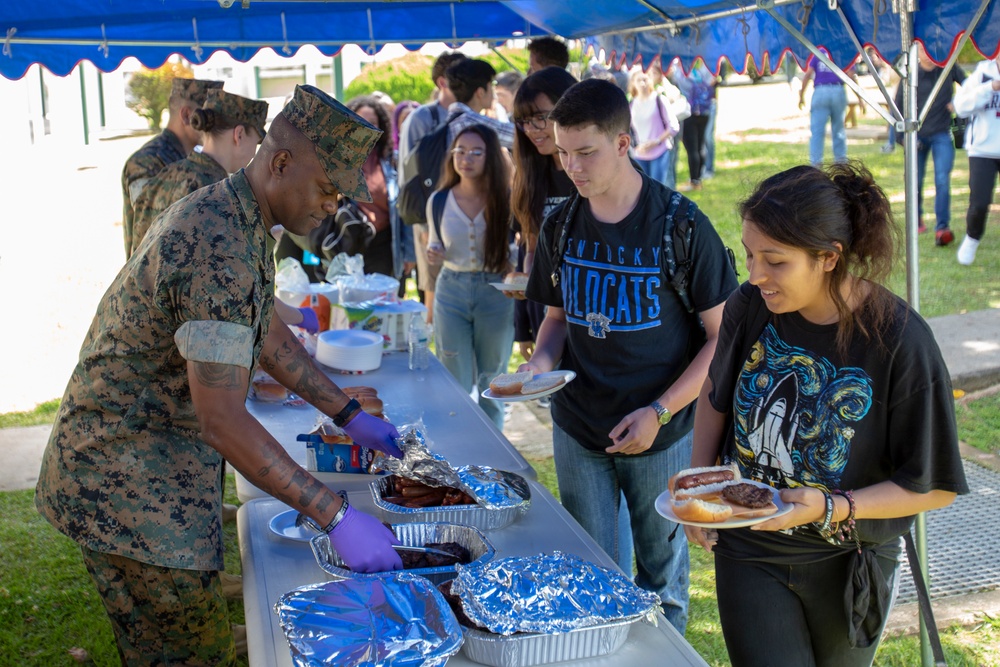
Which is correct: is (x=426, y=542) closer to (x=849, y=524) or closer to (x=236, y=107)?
(x=849, y=524)

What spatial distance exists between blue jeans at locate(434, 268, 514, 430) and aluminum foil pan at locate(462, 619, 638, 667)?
2656 millimetres

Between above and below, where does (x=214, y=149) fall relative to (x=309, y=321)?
above

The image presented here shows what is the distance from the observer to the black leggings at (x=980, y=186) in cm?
816

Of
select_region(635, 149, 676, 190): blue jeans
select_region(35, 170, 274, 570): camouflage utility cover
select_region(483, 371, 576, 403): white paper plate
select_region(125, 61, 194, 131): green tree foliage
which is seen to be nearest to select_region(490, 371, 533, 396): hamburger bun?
select_region(483, 371, 576, 403): white paper plate

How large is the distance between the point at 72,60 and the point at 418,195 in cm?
209

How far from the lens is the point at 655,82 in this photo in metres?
10.7

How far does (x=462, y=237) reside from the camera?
4.35m

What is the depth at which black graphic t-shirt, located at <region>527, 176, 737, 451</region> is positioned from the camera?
2520 mm

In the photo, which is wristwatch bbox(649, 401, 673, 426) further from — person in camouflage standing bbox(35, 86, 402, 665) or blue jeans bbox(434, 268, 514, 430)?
blue jeans bbox(434, 268, 514, 430)

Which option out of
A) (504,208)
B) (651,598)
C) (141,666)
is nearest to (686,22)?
(504,208)

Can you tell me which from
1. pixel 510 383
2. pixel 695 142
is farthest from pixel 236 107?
pixel 695 142

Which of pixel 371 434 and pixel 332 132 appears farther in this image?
pixel 371 434

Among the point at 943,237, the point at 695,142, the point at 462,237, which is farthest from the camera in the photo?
the point at 695,142

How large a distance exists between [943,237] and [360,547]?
29.6 feet
